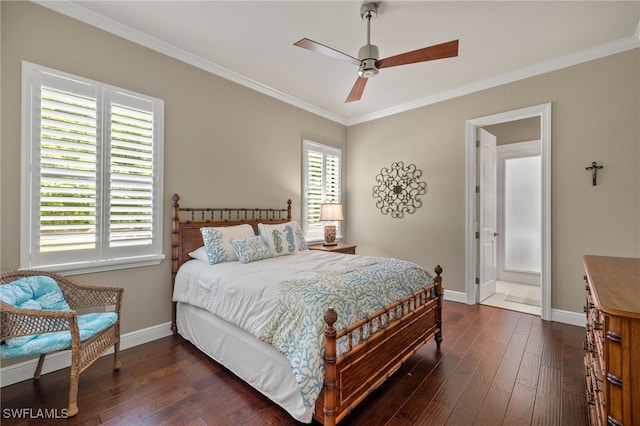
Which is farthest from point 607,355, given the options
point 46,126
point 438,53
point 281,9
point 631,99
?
point 46,126

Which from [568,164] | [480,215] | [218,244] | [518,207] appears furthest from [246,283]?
[518,207]

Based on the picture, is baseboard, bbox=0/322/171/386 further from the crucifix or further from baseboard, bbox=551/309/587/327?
the crucifix

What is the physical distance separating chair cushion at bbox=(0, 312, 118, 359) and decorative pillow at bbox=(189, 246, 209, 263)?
968 mm

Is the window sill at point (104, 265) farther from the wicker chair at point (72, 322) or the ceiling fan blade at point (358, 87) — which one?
the ceiling fan blade at point (358, 87)

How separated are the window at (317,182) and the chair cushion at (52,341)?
9.55 feet

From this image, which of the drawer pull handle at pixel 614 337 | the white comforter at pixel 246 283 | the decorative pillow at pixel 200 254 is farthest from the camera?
the decorative pillow at pixel 200 254

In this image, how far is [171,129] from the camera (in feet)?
9.89

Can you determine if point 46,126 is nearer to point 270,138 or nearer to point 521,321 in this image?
point 270,138

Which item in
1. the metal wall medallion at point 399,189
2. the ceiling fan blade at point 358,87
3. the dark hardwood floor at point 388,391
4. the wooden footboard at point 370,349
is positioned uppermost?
the ceiling fan blade at point 358,87

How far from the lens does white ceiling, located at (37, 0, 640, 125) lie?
2391 millimetres

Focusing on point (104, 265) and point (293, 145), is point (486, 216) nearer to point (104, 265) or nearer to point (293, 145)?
point (293, 145)

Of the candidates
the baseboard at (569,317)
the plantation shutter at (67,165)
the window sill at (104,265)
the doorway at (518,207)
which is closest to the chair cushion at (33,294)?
the window sill at (104,265)

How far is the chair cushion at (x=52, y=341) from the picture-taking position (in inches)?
67.7

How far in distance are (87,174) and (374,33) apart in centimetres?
290
